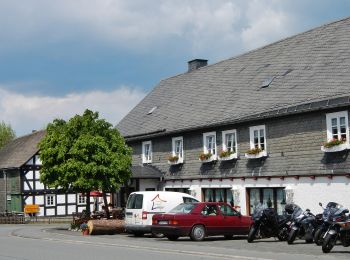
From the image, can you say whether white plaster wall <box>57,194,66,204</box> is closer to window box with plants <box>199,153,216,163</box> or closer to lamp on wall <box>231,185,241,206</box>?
window box with plants <box>199,153,216,163</box>

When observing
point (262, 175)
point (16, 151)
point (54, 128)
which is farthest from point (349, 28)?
point (16, 151)

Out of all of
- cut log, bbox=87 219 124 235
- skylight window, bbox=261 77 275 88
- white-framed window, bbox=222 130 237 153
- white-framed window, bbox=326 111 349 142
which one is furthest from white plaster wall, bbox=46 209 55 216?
white-framed window, bbox=326 111 349 142

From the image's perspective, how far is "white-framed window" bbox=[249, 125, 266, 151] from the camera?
92.2 ft

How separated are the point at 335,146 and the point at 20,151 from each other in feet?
142

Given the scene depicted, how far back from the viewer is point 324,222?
1789 centimetres

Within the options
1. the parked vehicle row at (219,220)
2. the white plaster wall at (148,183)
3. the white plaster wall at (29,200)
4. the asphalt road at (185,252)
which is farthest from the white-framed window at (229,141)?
the white plaster wall at (29,200)

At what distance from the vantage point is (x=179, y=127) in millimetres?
34094

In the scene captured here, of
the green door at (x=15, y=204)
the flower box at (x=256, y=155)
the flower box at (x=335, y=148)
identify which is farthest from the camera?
the green door at (x=15, y=204)

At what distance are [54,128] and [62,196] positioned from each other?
26.1 m

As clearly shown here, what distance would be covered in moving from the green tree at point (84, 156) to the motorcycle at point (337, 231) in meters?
17.0

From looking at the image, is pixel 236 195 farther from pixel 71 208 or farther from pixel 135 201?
pixel 71 208

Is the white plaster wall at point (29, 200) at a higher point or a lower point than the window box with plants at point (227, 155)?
lower

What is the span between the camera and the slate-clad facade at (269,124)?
81.5ft

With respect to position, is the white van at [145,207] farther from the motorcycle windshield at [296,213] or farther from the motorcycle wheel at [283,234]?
the motorcycle windshield at [296,213]
